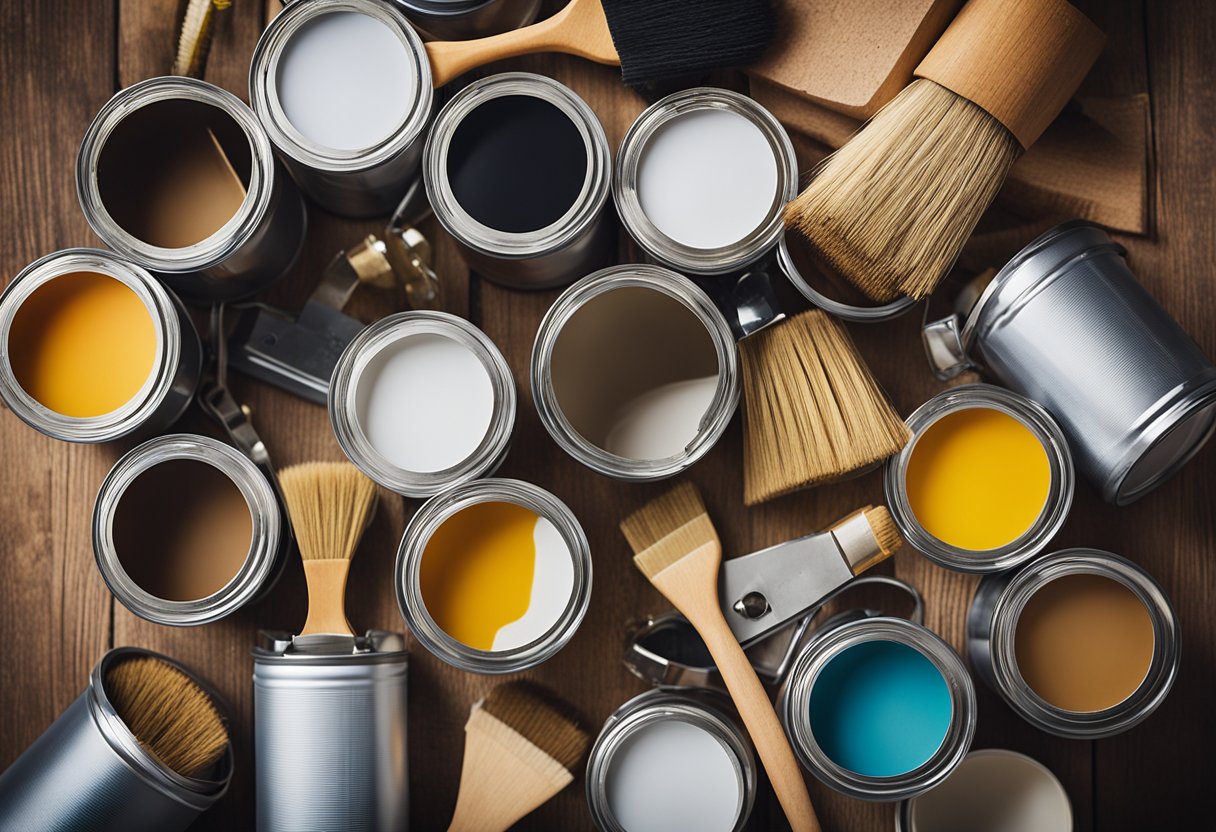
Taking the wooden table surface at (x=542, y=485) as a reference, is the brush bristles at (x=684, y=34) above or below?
above

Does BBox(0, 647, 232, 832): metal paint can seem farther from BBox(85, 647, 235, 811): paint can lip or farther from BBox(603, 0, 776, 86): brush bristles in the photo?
BBox(603, 0, 776, 86): brush bristles

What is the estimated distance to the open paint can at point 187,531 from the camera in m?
1.03

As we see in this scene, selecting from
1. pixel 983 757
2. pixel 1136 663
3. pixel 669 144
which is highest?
pixel 669 144

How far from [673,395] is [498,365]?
22 cm

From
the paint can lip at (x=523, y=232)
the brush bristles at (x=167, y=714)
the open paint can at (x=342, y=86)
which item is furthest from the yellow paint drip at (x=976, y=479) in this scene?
the brush bristles at (x=167, y=714)

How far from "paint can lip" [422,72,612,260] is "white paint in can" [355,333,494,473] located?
13 centimetres

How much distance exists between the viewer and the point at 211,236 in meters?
1.04

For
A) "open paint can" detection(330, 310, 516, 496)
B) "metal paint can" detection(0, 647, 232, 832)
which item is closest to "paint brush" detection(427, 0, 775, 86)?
"open paint can" detection(330, 310, 516, 496)

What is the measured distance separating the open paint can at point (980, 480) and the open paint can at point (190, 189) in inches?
30.6

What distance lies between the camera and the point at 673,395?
111 cm

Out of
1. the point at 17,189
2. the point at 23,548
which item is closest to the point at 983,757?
the point at 23,548

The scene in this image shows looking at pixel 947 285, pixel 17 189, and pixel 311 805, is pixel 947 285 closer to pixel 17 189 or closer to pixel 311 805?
pixel 311 805

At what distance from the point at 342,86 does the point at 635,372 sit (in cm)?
47

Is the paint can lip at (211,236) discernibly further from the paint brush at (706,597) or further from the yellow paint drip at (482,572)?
the paint brush at (706,597)
